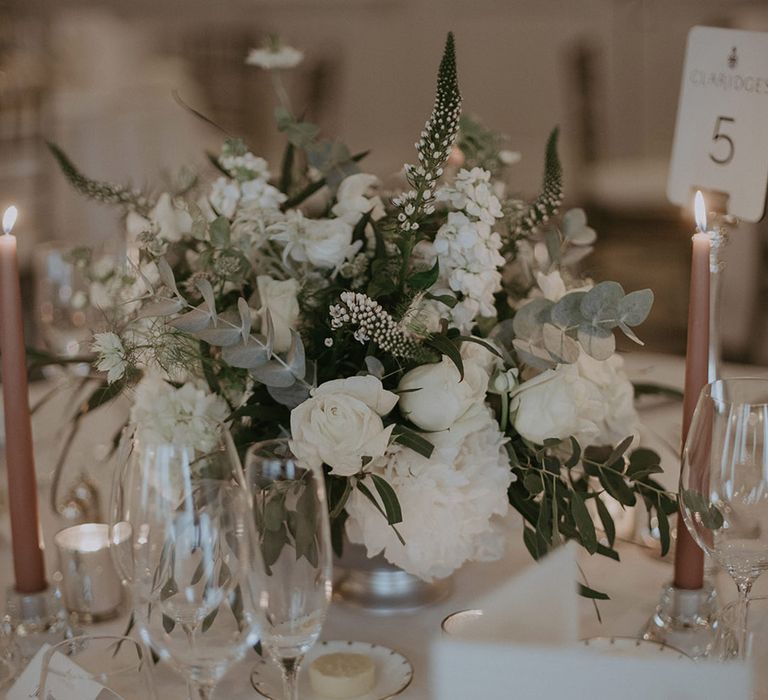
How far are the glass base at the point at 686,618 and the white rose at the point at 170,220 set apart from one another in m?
0.66

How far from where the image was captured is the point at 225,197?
120cm

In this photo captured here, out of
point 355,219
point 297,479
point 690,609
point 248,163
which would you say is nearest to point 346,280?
point 355,219

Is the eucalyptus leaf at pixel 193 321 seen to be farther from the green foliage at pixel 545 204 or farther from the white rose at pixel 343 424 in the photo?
the green foliage at pixel 545 204

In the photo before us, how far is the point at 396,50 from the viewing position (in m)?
5.27

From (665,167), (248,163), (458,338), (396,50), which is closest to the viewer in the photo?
(458,338)

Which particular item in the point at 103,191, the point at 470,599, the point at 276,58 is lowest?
the point at 470,599

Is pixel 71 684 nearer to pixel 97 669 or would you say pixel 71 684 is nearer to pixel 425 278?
pixel 97 669

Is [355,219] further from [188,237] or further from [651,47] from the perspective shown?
[651,47]

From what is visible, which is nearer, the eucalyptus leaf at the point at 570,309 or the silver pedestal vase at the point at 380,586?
the eucalyptus leaf at the point at 570,309

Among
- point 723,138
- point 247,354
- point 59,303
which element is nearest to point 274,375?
point 247,354

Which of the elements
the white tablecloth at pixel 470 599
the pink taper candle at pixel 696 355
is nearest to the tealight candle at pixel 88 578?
the white tablecloth at pixel 470 599

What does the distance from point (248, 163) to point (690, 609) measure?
0.66 metres

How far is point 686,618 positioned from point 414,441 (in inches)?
13.6

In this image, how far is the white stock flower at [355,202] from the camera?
3.74 feet
